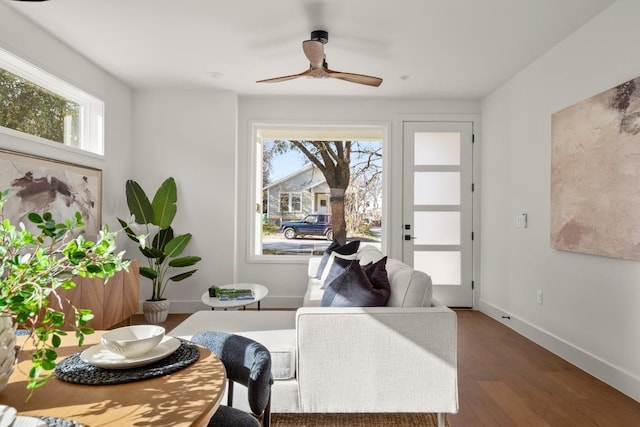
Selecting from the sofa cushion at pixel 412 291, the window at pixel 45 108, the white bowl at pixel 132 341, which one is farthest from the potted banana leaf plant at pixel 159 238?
the white bowl at pixel 132 341

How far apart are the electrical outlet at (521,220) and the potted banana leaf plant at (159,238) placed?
337 cm

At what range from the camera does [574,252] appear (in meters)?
3.13

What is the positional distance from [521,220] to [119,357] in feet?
12.6

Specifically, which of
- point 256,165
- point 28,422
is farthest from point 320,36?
point 28,422

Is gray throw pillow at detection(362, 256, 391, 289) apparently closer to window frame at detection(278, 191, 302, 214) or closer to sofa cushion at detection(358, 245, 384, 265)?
sofa cushion at detection(358, 245, 384, 265)

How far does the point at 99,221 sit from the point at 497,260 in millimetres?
4253

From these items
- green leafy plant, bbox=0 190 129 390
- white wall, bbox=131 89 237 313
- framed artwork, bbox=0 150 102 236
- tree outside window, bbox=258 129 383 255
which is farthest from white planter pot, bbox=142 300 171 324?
green leafy plant, bbox=0 190 129 390

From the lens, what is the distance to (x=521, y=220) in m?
3.99

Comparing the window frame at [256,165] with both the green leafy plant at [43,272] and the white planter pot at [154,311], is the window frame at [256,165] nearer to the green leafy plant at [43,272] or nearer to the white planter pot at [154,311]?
the white planter pot at [154,311]

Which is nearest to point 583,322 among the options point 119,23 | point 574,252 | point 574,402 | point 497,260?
point 574,252

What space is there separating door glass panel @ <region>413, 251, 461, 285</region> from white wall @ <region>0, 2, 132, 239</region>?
3.58 m

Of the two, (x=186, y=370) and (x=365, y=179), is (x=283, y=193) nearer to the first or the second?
(x=365, y=179)

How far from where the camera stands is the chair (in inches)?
47.3

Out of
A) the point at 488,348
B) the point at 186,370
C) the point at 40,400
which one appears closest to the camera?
the point at 40,400
